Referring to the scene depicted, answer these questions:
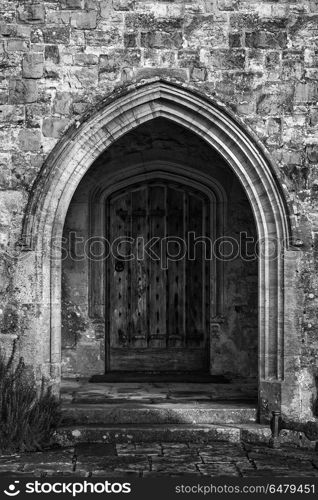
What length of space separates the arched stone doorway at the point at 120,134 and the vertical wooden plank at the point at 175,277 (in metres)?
2.10

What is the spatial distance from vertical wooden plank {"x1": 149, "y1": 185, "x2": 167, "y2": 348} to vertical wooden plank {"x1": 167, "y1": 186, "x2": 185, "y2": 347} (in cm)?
7

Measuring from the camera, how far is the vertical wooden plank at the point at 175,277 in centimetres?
1051

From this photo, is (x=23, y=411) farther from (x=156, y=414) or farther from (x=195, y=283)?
(x=195, y=283)

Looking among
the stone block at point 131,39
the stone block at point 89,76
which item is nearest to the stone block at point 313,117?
the stone block at point 131,39

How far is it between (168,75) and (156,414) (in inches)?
121

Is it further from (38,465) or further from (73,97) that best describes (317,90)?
(38,465)

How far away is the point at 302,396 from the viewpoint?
8.33 m

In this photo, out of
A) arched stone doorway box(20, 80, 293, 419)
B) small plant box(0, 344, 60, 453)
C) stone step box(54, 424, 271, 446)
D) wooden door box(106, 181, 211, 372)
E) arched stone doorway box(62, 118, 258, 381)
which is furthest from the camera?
wooden door box(106, 181, 211, 372)

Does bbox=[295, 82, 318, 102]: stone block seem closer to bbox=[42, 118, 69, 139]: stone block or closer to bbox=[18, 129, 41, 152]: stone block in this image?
bbox=[42, 118, 69, 139]: stone block

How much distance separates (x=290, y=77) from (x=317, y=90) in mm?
273

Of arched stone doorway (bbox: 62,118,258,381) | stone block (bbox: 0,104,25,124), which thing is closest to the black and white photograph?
stone block (bbox: 0,104,25,124)

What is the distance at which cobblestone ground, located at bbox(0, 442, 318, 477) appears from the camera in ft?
23.5

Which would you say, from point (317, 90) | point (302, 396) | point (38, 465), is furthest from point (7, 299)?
point (317, 90)

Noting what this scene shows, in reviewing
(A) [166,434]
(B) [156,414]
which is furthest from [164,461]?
(B) [156,414]
